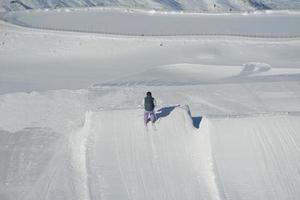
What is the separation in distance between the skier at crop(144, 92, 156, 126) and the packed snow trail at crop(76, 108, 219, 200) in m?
0.31

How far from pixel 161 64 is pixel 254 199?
40.4 feet

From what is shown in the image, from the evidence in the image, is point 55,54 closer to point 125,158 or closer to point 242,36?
point 242,36

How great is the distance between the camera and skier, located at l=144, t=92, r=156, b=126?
17.2 metres

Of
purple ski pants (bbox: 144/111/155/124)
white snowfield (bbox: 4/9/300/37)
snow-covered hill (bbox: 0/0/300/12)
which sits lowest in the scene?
purple ski pants (bbox: 144/111/155/124)

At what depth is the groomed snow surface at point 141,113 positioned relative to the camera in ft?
50.5

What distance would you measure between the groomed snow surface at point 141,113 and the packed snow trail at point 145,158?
31 millimetres

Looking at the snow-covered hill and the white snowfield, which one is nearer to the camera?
the white snowfield

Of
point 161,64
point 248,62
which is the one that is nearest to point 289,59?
point 248,62

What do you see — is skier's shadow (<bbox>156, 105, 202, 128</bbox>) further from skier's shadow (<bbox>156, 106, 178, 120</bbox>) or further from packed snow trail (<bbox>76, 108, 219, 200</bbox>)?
packed snow trail (<bbox>76, 108, 219, 200</bbox>)

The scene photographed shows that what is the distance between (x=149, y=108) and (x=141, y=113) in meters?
0.93

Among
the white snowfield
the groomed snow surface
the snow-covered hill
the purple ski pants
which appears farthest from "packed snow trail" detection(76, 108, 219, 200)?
the snow-covered hill

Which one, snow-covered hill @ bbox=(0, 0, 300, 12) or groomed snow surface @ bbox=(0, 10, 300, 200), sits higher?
snow-covered hill @ bbox=(0, 0, 300, 12)

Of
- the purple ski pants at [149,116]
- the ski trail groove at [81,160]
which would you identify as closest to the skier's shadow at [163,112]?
the purple ski pants at [149,116]

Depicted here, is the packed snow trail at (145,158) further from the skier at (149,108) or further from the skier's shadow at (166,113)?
the skier at (149,108)
